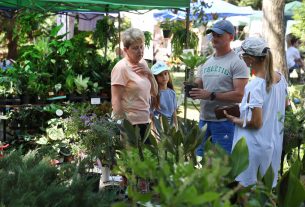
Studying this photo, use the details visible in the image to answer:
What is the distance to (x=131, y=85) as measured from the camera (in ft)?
13.1

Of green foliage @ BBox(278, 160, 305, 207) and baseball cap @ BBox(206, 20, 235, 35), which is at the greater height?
baseball cap @ BBox(206, 20, 235, 35)

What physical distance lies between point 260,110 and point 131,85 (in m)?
1.21

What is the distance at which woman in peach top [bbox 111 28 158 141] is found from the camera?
13.0ft

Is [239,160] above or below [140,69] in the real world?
below

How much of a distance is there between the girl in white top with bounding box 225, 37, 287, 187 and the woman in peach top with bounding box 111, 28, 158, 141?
97 cm

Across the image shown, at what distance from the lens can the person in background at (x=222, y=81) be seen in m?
3.85

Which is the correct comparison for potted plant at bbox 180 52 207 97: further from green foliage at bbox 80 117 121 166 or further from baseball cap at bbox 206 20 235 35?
green foliage at bbox 80 117 121 166

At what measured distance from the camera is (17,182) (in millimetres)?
2107

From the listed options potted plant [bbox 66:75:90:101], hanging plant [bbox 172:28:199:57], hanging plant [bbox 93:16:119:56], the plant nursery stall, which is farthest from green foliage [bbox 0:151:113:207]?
hanging plant [bbox 93:16:119:56]

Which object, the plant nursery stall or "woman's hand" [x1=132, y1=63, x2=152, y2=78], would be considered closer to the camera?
the plant nursery stall

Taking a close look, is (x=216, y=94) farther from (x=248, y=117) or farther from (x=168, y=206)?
(x=168, y=206)

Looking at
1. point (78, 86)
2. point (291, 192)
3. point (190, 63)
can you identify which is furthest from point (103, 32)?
point (291, 192)

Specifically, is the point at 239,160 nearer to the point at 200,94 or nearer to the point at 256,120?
the point at 256,120

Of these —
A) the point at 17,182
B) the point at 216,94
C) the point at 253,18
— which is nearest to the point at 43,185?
the point at 17,182
